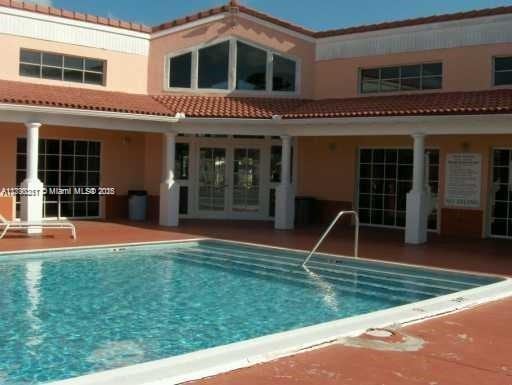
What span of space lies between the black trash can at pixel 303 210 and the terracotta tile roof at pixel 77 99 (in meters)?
4.95

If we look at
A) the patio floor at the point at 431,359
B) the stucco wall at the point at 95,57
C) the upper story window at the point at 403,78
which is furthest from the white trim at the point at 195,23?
the patio floor at the point at 431,359

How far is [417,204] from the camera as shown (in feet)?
52.7

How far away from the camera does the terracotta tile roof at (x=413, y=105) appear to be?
15149 mm

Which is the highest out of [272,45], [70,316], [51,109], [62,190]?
[272,45]

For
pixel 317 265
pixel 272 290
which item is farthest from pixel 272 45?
pixel 272 290

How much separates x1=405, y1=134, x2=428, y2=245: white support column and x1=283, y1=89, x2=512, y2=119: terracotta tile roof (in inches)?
33.4

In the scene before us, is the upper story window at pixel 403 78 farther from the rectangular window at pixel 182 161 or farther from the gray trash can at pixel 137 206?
the gray trash can at pixel 137 206

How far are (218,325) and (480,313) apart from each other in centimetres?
336

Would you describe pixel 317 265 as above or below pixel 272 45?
below

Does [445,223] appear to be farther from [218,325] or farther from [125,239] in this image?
[218,325]

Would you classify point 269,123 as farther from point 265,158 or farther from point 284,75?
point 284,75

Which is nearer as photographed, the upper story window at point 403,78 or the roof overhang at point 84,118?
the roof overhang at point 84,118

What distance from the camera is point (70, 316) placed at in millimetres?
8922

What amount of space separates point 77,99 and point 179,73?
4.34 m
